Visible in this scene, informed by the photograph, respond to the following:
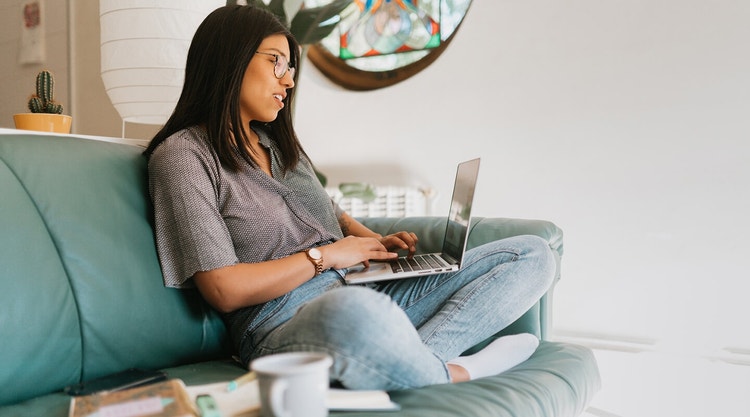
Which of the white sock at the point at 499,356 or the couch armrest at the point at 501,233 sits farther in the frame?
the couch armrest at the point at 501,233

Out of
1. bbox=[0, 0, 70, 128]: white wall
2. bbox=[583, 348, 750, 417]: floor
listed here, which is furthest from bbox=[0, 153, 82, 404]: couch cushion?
bbox=[0, 0, 70, 128]: white wall

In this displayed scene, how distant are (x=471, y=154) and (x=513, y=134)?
179mm

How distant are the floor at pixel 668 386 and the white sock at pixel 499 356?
2.11ft

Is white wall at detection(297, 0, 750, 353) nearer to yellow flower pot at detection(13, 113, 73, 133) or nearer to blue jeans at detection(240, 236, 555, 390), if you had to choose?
blue jeans at detection(240, 236, 555, 390)

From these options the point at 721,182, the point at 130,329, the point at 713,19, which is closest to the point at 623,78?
the point at 713,19

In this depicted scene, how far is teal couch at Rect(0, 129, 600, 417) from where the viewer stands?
0.95 metres

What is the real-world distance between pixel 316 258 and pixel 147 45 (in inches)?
38.8

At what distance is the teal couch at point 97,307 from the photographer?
95cm

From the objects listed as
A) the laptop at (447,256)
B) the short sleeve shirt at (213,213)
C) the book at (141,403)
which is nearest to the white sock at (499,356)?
the laptop at (447,256)

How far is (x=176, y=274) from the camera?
3.75ft

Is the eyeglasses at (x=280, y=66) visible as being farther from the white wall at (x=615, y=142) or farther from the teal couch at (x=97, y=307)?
the white wall at (x=615, y=142)

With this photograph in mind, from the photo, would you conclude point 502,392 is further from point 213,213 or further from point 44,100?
point 44,100

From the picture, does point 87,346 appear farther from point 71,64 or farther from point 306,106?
point 71,64

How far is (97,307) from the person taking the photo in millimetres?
1052
